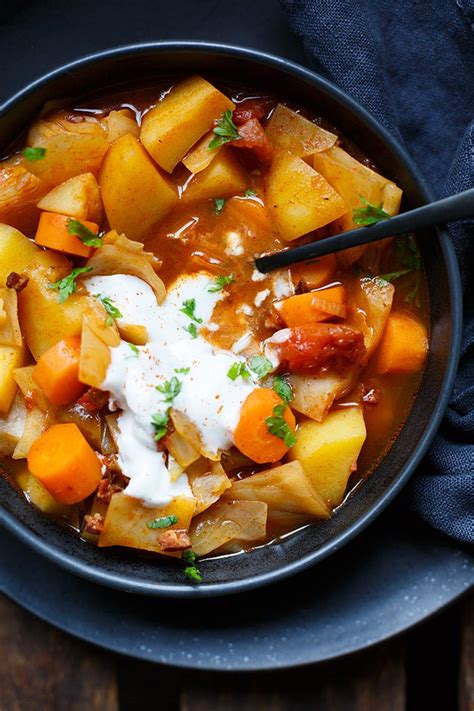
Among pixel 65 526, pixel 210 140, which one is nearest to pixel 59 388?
pixel 65 526

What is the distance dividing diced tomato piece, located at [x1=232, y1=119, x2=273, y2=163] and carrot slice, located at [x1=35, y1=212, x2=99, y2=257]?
1.91 ft

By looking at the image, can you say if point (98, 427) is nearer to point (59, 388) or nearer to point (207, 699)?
point (59, 388)

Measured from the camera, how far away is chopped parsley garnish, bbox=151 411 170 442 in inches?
110

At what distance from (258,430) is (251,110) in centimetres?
110

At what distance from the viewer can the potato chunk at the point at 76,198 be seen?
2.82 metres

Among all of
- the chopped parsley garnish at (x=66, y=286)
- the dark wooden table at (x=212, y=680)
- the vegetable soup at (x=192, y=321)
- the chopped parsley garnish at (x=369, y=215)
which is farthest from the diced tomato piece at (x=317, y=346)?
the dark wooden table at (x=212, y=680)

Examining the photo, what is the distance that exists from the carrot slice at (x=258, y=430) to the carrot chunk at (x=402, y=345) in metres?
0.42

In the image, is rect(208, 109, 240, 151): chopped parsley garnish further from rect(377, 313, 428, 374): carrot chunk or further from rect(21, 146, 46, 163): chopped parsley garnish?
rect(377, 313, 428, 374): carrot chunk

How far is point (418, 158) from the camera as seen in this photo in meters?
3.15

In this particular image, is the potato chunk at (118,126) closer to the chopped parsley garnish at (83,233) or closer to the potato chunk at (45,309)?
the chopped parsley garnish at (83,233)

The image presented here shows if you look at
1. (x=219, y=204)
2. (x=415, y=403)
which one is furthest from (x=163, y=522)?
(x=219, y=204)

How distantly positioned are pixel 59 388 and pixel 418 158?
154 centimetres

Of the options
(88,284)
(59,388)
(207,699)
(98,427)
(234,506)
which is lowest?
(207,699)

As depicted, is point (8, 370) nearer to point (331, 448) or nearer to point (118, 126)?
point (118, 126)
